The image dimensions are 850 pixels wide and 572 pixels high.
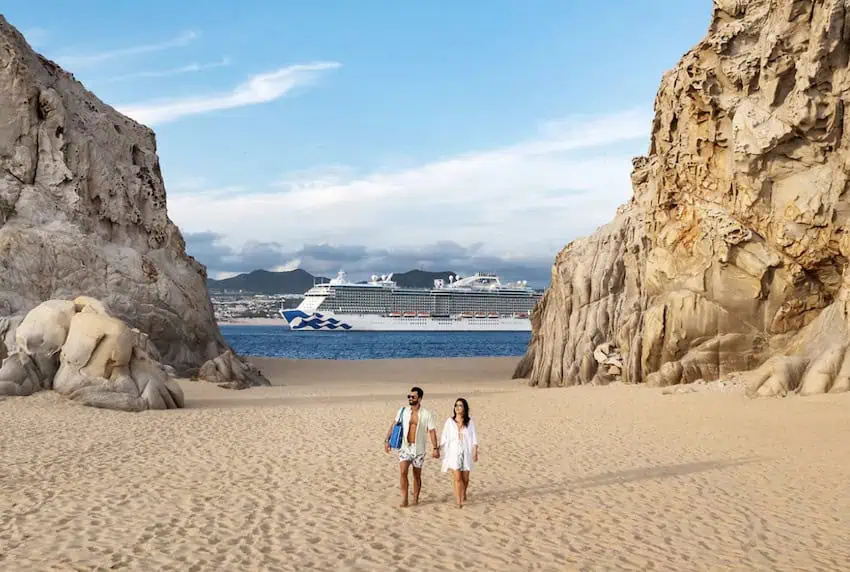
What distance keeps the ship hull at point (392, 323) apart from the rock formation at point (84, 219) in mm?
81041

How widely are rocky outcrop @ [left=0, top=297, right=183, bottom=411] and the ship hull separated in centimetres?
9336

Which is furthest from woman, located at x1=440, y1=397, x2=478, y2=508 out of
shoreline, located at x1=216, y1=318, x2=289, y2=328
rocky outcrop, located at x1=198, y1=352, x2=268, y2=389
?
shoreline, located at x1=216, y1=318, x2=289, y2=328

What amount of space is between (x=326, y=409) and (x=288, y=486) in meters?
9.78

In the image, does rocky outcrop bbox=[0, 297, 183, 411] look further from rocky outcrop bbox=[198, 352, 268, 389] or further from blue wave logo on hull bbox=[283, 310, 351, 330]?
blue wave logo on hull bbox=[283, 310, 351, 330]

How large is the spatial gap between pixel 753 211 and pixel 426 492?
14310mm

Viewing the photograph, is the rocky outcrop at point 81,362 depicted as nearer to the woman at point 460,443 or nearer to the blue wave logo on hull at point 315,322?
the woman at point 460,443

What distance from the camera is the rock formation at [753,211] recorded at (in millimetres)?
18281

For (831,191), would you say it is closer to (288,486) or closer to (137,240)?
(288,486)

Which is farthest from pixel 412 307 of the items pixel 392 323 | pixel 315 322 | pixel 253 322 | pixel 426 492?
pixel 426 492

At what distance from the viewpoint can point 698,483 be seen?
1052 centimetres

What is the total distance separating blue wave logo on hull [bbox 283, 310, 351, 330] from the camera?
4395 inches

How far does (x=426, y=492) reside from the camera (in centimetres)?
991

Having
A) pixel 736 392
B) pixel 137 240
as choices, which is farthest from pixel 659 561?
pixel 137 240

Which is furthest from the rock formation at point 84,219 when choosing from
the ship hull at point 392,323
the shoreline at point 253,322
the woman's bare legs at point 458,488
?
the shoreline at point 253,322
